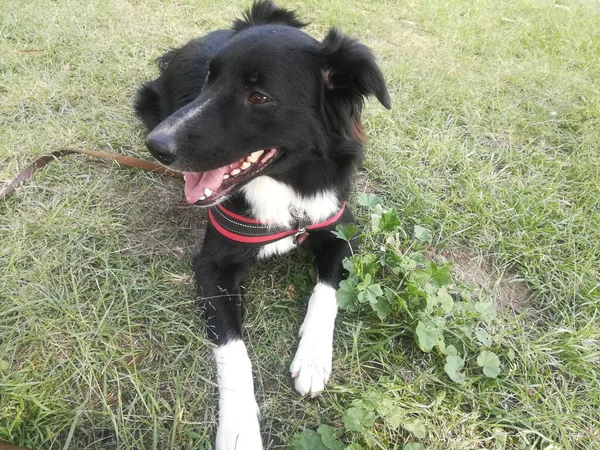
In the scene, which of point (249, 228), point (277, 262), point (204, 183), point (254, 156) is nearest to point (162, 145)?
point (204, 183)

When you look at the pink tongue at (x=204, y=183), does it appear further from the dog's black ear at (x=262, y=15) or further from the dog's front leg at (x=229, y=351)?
the dog's black ear at (x=262, y=15)

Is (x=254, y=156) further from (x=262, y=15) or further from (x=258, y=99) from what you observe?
(x=262, y=15)

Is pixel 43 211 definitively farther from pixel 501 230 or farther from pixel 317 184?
pixel 501 230

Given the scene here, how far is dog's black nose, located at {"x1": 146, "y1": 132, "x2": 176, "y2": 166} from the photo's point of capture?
1680mm

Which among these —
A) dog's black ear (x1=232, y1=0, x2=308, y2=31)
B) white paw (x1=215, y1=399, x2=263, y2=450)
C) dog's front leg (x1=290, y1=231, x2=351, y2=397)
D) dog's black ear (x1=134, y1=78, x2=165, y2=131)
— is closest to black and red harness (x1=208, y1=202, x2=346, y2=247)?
dog's front leg (x1=290, y1=231, x2=351, y2=397)

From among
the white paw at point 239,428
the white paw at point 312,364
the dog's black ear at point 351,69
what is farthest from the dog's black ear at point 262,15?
the white paw at point 239,428

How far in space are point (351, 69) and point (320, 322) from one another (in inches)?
45.5

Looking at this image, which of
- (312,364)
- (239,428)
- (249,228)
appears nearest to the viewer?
(239,428)

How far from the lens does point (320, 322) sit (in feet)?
6.33

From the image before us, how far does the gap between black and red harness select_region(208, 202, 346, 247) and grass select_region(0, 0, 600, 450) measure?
29 centimetres

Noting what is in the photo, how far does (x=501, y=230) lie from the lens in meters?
2.58

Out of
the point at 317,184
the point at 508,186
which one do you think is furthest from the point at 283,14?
the point at 508,186

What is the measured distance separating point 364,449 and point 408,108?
2806mm

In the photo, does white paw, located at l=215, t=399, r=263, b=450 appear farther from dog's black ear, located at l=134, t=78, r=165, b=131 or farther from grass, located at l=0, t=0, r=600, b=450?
dog's black ear, located at l=134, t=78, r=165, b=131
